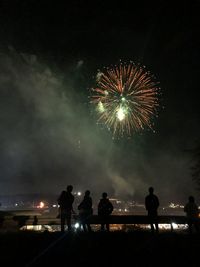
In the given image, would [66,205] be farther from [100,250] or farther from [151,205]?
[100,250]

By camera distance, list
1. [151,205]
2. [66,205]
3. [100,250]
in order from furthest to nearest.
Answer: [66,205]
[151,205]
[100,250]

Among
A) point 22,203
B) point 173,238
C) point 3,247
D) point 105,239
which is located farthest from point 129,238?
point 22,203

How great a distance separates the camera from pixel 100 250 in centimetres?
1097

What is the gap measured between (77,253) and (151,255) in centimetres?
259

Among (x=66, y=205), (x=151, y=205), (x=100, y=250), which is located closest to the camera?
(x=100, y=250)

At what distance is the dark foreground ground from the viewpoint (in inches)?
388

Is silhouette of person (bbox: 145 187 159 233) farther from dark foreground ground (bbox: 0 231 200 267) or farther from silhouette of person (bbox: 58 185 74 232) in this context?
silhouette of person (bbox: 58 185 74 232)

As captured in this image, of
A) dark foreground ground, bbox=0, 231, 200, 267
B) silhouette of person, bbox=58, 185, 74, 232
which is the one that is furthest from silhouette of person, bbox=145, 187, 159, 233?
silhouette of person, bbox=58, 185, 74, 232

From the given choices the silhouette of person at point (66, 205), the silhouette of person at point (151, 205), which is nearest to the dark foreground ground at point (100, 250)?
the silhouette of person at point (151, 205)

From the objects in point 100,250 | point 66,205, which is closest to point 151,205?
point 66,205

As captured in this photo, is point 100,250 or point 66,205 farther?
point 66,205

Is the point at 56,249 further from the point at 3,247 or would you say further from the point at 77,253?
the point at 3,247

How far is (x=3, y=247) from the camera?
11.6 meters

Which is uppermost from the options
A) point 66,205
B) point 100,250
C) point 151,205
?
point 66,205
